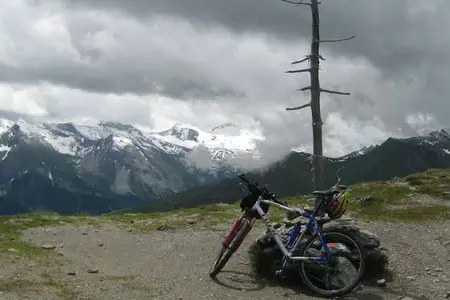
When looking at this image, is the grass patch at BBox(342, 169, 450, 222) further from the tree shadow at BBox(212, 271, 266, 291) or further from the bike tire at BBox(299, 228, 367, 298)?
the bike tire at BBox(299, 228, 367, 298)

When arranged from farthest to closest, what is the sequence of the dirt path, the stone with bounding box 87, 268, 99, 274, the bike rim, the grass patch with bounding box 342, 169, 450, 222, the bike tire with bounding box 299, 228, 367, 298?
the grass patch with bounding box 342, 169, 450, 222 → the stone with bounding box 87, 268, 99, 274 → the bike rim → the bike tire with bounding box 299, 228, 367, 298 → the dirt path

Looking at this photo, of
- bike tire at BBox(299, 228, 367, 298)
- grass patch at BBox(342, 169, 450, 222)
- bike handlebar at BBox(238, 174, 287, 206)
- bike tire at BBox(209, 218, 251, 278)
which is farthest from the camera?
grass patch at BBox(342, 169, 450, 222)

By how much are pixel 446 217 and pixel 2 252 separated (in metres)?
21.5

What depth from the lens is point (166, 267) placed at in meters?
18.3

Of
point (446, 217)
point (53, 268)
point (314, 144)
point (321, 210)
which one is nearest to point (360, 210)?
point (446, 217)

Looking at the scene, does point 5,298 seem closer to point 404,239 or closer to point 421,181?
point 404,239

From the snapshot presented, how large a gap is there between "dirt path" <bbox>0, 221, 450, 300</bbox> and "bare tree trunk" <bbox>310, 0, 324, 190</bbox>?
3.65m

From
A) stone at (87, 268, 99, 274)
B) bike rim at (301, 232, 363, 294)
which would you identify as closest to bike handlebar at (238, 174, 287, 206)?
bike rim at (301, 232, 363, 294)

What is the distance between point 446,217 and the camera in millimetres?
28562

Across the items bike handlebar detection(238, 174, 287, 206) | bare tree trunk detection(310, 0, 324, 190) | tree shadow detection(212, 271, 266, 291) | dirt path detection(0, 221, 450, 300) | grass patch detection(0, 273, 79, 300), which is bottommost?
tree shadow detection(212, 271, 266, 291)

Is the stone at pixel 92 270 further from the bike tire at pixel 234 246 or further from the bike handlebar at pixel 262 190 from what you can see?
the bike handlebar at pixel 262 190

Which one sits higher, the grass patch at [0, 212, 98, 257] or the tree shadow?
the grass patch at [0, 212, 98, 257]

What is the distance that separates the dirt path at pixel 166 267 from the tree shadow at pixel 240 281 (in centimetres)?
3

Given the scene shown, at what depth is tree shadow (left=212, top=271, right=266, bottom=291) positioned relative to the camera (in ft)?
52.5
